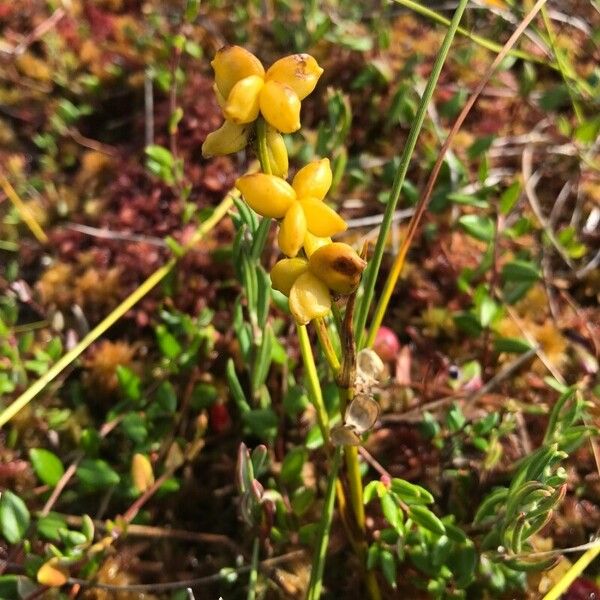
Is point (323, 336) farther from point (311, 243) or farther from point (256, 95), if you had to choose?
point (256, 95)

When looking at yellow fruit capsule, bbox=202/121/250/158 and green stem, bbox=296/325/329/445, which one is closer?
yellow fruit capsule, bbox=202/121/250/158

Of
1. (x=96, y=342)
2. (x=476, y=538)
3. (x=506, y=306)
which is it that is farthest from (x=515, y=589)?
(x=96, y=342)

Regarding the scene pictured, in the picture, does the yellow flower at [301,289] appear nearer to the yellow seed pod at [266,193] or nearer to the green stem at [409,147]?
the yellow seed pod at [266,193]

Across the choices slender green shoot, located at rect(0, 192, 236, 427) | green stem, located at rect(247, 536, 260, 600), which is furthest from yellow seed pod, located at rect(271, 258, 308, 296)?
slender green shoot, located at rect(0, 192, 236, 427)

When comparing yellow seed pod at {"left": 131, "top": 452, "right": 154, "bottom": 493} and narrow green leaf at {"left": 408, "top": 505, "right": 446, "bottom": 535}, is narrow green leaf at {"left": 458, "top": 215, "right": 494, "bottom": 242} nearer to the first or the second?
narrow green leaf at {"left": 408, "top": 505, "right": 446, "bottom": 535}

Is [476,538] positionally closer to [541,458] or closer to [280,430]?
[541,458]

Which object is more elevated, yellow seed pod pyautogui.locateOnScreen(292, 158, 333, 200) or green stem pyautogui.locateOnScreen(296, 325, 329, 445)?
yellow seed pod pyautogui.locateOnScreen(292, 158, 333, 200)

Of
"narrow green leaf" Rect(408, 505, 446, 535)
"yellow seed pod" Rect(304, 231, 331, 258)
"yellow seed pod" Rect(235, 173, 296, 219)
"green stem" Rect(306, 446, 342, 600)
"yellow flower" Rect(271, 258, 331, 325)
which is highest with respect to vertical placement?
"yellow seed pod" Rect(235, 173, 296, 219)

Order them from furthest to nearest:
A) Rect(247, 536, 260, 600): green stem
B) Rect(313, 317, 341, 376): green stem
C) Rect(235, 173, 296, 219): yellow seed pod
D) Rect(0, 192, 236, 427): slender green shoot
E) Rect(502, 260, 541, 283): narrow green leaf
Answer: Rect(502, 260, 541, 283): narrow green leaf
Rect(0, 192, 236, 427): slender green shoot
Rect(247, 536, 260, 600): green stem
Rect(313, 317, 341, 376): green stem
Rect(235, 173, 296, 219): yellow seed pod
